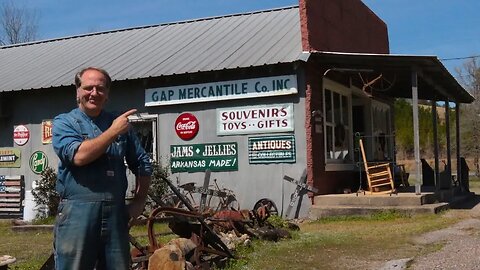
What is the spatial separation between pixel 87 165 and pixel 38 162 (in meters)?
13.9

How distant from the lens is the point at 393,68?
46.4ft

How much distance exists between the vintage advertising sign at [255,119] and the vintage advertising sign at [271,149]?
185mm

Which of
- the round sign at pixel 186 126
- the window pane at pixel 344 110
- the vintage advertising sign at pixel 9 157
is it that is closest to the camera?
the round sign at pixel 186 126

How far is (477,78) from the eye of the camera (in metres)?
42.5

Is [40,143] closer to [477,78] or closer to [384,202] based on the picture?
[384,202]

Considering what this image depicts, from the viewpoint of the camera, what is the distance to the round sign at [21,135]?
17.0m

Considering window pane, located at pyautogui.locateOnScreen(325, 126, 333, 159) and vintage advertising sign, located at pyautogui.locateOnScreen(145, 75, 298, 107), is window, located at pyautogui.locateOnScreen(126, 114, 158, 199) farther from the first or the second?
window pane, located at pyautogui.locateOnScreen(325, 126, 333, 159)

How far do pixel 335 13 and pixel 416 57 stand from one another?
3941 mm

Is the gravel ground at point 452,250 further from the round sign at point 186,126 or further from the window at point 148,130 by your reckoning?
the window at point 148,130

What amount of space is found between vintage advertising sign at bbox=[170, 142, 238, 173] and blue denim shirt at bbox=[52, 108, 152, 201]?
1071 cm

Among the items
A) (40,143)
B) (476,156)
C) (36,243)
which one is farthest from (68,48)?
(476,156)

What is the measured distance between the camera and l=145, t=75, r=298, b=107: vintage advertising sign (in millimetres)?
13797

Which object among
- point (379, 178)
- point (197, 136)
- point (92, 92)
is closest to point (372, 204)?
point (379, 178)

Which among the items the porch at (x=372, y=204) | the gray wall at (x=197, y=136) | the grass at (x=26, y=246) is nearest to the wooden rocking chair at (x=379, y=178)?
the porch at (x=372, y=204)
